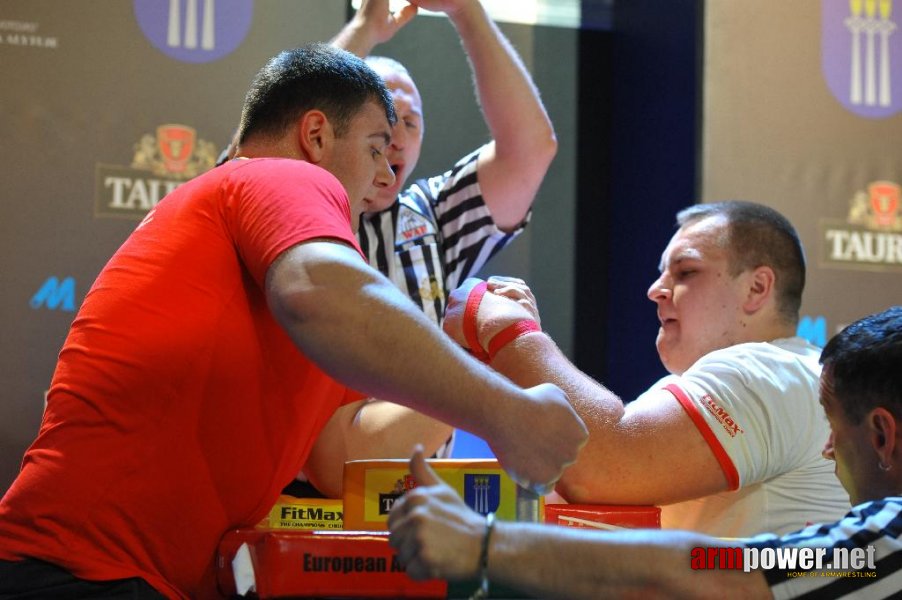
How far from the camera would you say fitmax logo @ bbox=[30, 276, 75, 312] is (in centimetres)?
A: 242

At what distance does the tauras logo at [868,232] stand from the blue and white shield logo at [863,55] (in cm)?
23

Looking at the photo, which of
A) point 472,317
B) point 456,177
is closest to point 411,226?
point 456,177

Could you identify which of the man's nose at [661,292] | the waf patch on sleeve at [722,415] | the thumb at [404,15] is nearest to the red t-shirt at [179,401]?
the waf patch on sleeve at [722,415]

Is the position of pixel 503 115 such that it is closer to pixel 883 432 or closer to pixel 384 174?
pixel 384 174

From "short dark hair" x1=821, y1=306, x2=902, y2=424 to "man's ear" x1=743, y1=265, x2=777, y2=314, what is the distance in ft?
2.21

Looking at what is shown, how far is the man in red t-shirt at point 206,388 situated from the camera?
976mm

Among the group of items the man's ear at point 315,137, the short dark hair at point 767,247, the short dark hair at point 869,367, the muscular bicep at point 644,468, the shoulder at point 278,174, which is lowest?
the muscular bicep at point 644,468

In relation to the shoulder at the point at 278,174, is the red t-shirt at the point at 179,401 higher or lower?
lower

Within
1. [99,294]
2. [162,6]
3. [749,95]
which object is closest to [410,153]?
[162,6]

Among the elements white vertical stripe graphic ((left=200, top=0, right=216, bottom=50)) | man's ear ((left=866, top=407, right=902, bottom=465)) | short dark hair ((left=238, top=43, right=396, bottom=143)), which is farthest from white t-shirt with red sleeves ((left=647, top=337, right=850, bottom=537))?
white vertical stripe graphic ((left=200, top=0, right=216, bottom=50))

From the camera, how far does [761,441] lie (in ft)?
5.37

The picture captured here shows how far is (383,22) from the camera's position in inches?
93.2

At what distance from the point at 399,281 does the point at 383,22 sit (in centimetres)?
59

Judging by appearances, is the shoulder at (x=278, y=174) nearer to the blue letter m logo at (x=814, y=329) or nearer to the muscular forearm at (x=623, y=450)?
the muscular forearm at (x=623, y=450)
